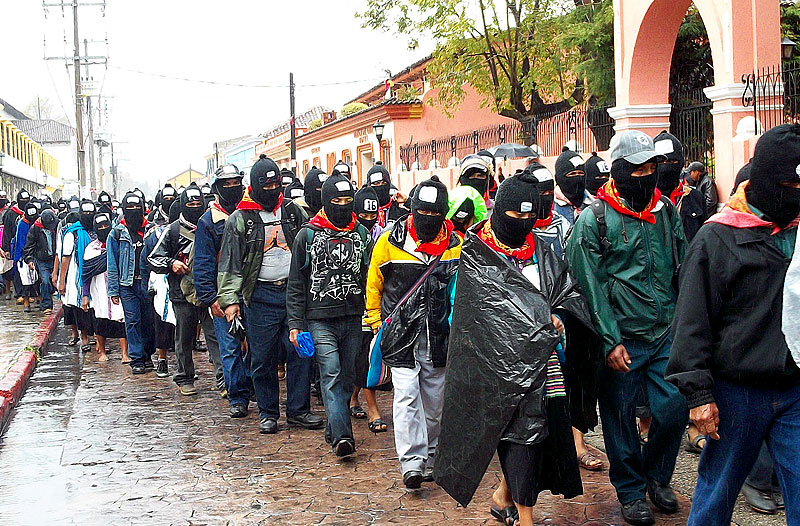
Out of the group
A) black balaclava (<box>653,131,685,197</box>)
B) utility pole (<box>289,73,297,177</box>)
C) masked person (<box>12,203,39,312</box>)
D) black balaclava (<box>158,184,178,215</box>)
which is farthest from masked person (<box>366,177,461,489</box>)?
utility pole (<box>289,73,297,177</box>)

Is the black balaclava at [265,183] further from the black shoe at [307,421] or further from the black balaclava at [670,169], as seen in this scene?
the black balaclava at [670,169]

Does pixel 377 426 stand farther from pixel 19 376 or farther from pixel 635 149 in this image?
pixel 19 376

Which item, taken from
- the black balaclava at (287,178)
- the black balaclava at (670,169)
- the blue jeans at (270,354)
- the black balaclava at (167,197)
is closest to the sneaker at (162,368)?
the black balaclava at (167,197)

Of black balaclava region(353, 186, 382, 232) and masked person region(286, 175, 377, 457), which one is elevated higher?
black balaclava region(353, 186, 382, 232)

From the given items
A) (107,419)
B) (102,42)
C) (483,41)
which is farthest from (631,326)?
(102,42)

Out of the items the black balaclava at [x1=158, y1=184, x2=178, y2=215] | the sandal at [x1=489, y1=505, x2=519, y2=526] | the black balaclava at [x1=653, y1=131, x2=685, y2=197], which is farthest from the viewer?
the black balaclava at [x1=158, y1=184, x2=178, y2=215]

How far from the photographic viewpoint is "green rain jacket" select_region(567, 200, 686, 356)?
5441 millimetres

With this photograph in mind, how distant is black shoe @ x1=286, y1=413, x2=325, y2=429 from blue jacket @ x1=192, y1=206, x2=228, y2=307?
119cm

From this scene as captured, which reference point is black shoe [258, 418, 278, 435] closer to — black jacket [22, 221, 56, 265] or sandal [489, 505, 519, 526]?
sandal [489, 505, 519, 526]

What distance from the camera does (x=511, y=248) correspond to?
5.45m

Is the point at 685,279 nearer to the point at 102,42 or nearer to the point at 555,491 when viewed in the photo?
the point at 555,491

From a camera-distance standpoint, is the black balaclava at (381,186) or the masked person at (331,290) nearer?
the masked person at (331,290)

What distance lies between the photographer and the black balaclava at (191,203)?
9852 mm

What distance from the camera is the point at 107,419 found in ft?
29.2
